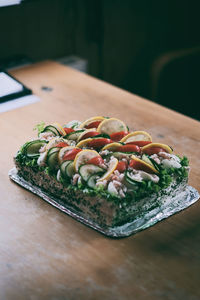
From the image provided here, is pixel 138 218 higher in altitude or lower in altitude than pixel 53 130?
lower

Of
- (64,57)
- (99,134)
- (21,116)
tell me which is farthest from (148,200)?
(64,57)

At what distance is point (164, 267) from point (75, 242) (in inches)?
11.9

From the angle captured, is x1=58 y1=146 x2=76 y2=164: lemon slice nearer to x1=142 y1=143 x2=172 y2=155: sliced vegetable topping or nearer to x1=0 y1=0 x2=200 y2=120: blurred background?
x1=142 y1=143 x2=172 y2=155: sliced vegetable topping

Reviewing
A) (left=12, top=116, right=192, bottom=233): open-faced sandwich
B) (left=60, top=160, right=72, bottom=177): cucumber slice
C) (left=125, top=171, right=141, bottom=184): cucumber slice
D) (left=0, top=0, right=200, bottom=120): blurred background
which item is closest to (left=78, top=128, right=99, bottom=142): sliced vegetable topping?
(left=12, top=116, right=192, bottom=233): open-faced sandwich

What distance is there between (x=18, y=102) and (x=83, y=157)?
41.5 inches

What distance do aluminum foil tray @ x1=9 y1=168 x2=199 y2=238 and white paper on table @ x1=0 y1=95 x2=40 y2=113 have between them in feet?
2.52

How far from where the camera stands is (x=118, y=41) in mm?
3783

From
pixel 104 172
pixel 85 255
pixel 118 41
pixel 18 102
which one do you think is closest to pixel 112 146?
pixel 104 172

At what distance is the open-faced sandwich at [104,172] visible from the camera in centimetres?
150

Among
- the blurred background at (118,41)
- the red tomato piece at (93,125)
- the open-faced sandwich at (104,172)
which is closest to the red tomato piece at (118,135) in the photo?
the open-faced sandwich at (104,172)

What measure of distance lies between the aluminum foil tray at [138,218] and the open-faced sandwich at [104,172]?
0.01 m

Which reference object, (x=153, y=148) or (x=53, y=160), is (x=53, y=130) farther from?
(x=153, y=148)

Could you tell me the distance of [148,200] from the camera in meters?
1.56

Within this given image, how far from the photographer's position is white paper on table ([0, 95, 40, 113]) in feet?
8.11
